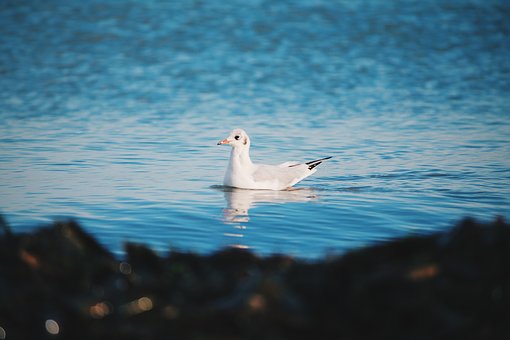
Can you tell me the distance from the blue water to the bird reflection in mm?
40

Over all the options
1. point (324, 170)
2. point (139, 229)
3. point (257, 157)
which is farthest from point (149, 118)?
point (139, 229)

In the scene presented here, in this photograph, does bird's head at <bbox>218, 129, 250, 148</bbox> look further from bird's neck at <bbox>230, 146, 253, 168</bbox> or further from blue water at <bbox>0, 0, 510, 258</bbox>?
blue water at <bbox>0, 0, 510, 258</bbox>

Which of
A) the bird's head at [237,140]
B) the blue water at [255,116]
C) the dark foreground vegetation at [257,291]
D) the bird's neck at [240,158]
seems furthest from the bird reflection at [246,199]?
the dark foreground vegetation at [257,291]

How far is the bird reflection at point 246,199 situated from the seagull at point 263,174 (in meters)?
0.10

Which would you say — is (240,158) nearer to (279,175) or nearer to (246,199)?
(279,175)

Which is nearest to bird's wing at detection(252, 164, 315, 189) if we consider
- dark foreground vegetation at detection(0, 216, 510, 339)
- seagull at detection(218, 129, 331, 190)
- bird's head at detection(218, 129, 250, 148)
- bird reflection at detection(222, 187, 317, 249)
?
seagull at detection(218, 129, 331, 190)

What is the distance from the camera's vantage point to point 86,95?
18984 millimetres

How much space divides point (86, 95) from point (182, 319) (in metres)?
15.7

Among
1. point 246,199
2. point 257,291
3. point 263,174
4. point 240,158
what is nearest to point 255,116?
point 240,158

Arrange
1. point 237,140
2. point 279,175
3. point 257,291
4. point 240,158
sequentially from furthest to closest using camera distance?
point 237,140, point 240,158, point 279,175, point 257,291

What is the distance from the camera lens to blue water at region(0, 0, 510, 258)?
32.2 feet

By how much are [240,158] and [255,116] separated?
15.7 feet

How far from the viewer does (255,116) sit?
1697 cm

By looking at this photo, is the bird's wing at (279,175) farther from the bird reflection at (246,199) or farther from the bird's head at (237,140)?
the bird's head at (237,140)
